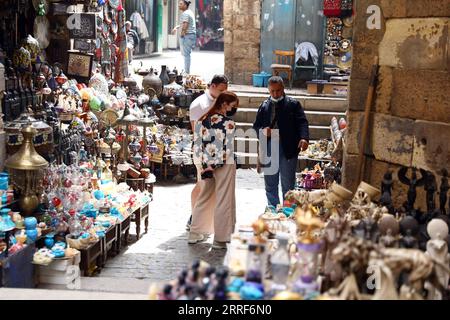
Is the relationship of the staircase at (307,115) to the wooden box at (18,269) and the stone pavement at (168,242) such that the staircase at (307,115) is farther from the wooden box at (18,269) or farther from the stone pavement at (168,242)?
the wooden box at (18,269)

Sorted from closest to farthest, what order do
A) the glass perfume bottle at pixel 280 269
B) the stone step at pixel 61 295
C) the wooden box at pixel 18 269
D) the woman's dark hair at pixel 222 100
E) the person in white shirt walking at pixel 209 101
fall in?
the glass perfume bottle at pixel 280 269 < the stone step at pixel 61 295 < the wooden box at pixel 18 269 < the woman's dark hair at pixel 222 100 < the person in white shirt walking at pixel 209 101

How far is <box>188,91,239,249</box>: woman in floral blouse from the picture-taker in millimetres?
7617

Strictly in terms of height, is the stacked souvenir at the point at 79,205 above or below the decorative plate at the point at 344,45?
below

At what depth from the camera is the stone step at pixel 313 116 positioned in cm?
1362

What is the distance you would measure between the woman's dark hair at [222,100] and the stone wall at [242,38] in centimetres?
931

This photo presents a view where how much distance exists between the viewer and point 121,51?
1327 centimetres

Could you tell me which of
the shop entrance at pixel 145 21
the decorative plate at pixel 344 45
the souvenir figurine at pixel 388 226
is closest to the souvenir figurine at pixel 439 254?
the souvenir figurine at pixel 388 226

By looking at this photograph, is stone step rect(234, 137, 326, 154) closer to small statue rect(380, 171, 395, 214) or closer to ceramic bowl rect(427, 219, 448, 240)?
small statue rect(380, 171, 395, 214)

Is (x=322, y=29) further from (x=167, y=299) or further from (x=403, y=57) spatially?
(x=167, y=299)

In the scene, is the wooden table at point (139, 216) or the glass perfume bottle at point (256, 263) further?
the wooden table at point (139, 216)

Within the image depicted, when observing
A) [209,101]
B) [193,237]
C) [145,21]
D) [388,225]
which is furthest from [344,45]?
[388,225]

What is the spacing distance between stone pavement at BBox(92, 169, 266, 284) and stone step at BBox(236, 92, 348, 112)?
118 inches

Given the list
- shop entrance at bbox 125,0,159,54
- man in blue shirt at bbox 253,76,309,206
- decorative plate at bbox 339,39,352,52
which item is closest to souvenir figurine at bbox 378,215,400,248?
man in blue shirt at bbox 253,76,309,206

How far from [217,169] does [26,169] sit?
2034 mm
